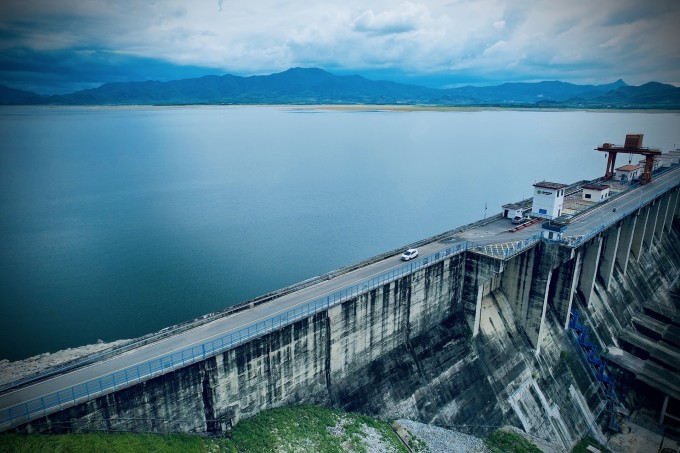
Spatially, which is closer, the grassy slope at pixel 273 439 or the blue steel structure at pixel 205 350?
the grassy slope at pixel 273 439

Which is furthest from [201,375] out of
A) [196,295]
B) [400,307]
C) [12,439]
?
[196,295]

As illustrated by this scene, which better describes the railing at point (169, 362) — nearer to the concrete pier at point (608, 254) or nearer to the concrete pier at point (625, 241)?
the concrete pier at point (608, 254)

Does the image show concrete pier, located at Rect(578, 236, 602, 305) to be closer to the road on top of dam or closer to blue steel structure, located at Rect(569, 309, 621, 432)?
the road on top of dam

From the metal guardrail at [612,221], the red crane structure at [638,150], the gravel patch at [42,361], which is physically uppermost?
the red crane structure at [638,150]

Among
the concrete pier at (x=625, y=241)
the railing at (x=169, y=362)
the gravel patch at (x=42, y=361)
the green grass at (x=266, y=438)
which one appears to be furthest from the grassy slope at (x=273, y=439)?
the concrete pier at (x=625, y=241)

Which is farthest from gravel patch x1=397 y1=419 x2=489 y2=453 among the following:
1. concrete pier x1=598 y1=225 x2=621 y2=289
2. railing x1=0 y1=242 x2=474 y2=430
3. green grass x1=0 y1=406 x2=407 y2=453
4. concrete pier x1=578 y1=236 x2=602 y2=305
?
concrete pier x1=598 y1=225 x2=621 y2=289
